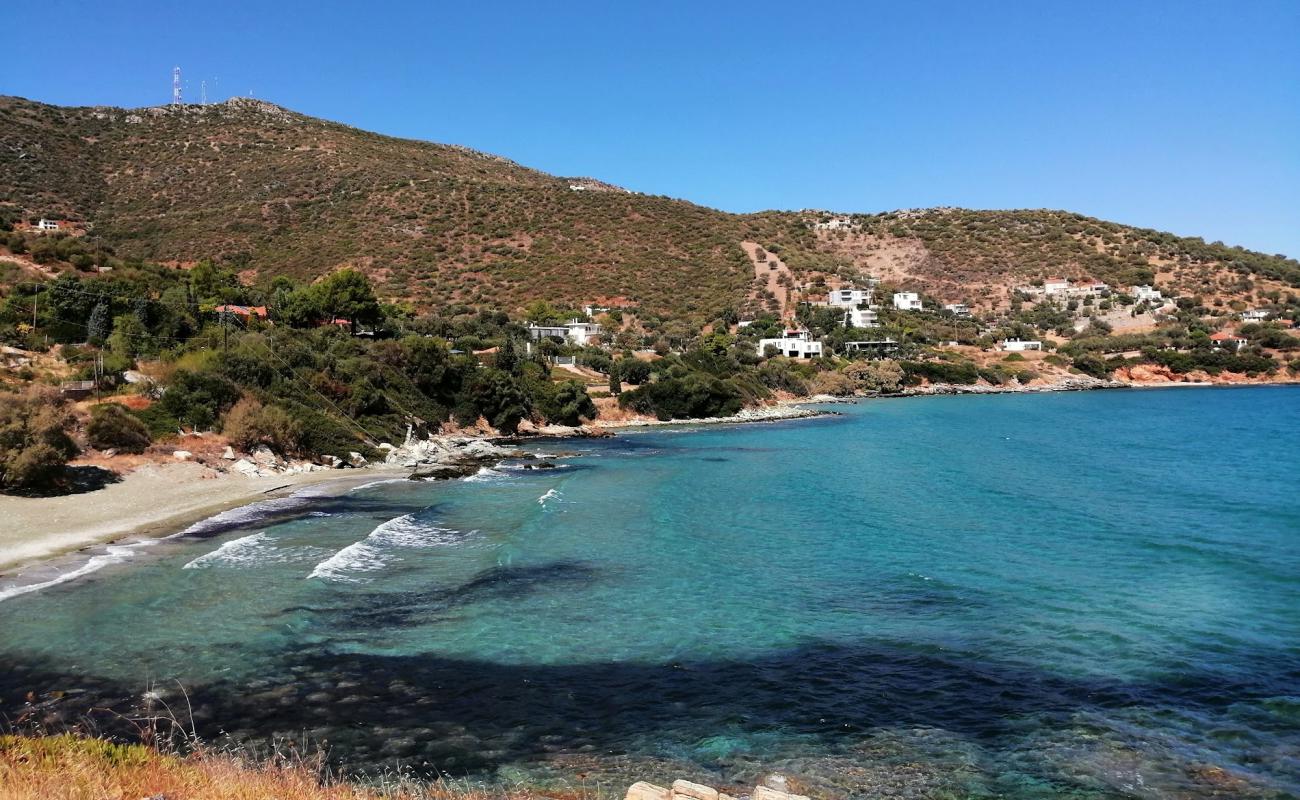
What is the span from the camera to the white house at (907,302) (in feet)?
373

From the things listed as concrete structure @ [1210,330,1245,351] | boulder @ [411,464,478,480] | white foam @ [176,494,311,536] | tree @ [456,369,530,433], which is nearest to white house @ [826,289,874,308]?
concrete structure @ [1210,330,1245,351]

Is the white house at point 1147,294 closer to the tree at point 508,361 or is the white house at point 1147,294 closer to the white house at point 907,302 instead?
the white house at point 907,302

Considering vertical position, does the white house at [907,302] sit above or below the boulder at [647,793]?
above

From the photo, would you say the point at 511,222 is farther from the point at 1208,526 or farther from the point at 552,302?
the point at 1208,526

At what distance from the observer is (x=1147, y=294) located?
364ft

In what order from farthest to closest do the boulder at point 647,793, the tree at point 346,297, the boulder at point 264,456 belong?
the tree at point 346,297, the boulder at point 264,456, the boulder at point 647,793

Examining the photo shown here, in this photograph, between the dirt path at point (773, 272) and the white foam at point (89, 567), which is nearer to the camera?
the white foam at point (89, 567)

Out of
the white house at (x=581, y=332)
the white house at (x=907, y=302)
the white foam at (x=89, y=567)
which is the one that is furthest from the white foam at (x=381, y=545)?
the white house at (x=907, y=302)

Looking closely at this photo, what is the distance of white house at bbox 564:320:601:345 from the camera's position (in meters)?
79.5

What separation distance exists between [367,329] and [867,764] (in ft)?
195

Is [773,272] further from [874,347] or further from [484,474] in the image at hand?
[484,474]

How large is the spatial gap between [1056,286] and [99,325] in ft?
374

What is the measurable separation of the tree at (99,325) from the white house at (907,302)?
3812 inches

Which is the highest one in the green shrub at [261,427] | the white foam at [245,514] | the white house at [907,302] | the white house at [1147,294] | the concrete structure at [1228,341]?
the white house at [1147,294]
